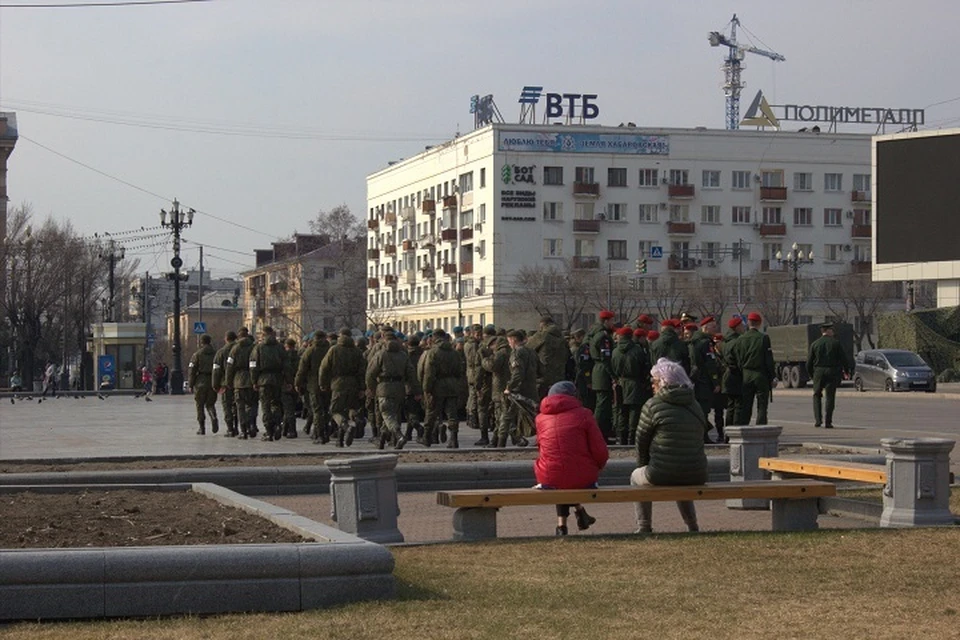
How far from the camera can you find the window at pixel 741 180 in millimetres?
106500

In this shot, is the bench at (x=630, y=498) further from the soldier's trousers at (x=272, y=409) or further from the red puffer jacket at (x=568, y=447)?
the soldier's trousers at (x=272, y=409)

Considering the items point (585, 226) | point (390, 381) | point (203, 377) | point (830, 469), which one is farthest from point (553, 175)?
point (830, 469)

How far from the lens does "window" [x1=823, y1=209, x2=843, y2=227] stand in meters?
108

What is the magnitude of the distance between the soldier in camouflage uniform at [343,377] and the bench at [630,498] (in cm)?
1296

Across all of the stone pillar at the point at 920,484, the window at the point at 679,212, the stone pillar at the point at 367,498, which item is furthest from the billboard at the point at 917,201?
the stone pillar at the point at 367,498

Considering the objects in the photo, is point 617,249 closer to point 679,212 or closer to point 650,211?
point 650,211

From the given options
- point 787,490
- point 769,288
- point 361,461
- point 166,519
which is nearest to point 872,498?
point 787,490

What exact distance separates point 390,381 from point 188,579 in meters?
14.8

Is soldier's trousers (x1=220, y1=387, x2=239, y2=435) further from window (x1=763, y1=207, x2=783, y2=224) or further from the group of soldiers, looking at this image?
window (x1=763, y1=207, x2=783, y2=224)

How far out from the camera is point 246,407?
93.6ft

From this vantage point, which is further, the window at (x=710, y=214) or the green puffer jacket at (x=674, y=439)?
the window at (x=710, y=214)

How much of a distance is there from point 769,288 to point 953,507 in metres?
88.1

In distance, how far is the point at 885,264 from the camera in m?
61.2

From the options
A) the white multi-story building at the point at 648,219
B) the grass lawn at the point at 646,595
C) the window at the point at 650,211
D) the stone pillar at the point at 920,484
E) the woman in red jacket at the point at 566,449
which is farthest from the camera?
the window at the point at 650,211
